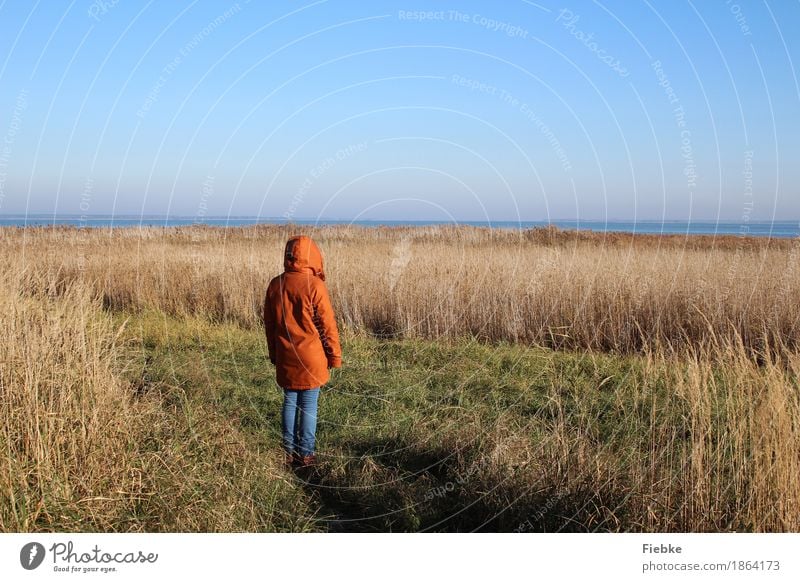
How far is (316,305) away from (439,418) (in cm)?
198

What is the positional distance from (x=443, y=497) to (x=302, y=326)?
1651 mm

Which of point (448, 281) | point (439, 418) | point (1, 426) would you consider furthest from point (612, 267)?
point (1, 426)

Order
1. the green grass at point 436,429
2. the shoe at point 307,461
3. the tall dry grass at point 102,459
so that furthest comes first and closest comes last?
the shoe at point 307,461
the green grass at point 436,429
the tall dry grass at point 102,459

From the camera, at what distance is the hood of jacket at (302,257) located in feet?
15.5

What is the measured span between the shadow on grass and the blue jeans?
22 centimetres

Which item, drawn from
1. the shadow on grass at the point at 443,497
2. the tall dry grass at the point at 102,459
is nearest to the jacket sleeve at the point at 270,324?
the tall dry grass at the point at 102,459

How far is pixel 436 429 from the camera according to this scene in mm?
5684

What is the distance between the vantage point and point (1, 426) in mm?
4188

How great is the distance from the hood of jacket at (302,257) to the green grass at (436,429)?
5.04 ft

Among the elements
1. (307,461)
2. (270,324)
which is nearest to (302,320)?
(270,324)

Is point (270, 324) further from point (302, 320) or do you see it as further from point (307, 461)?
point (307, 461)

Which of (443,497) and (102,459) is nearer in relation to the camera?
(102,459)

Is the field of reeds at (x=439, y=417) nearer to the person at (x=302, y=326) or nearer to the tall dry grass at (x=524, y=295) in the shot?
the tall dry grass at (x=524, y=295)
